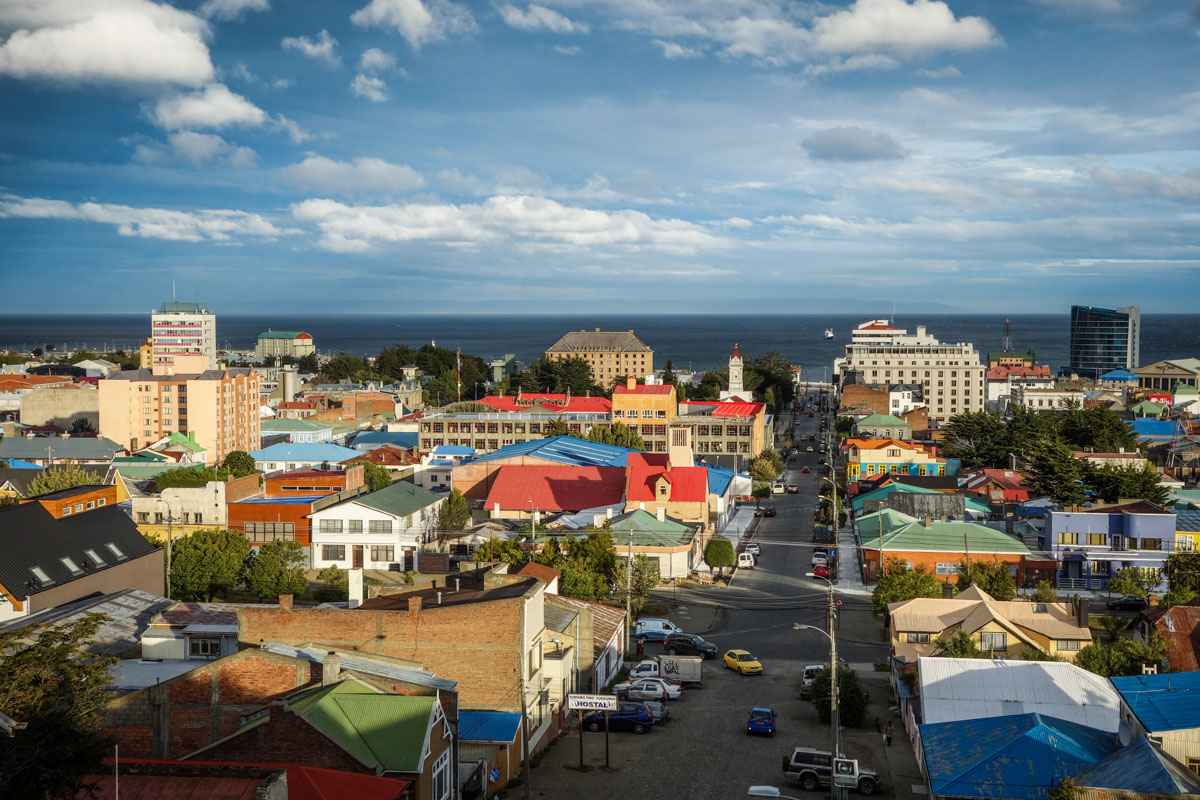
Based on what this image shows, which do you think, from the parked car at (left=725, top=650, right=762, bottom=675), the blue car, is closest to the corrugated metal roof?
the blue car

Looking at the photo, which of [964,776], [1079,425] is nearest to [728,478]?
[1079,425]

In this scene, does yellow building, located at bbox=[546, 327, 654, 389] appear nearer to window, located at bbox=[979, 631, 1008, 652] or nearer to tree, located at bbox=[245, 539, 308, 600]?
tree, located at bbox=[245, 539, 308, 600]

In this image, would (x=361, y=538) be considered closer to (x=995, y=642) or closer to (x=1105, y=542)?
(x=995, y=642)

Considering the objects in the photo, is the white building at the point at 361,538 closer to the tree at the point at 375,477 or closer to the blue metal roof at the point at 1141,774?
the tree at the point at 375,477

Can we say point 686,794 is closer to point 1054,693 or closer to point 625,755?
point 625,755

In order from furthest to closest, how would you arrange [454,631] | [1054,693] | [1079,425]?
[1079,425] → [1054,693] → [454,631]
